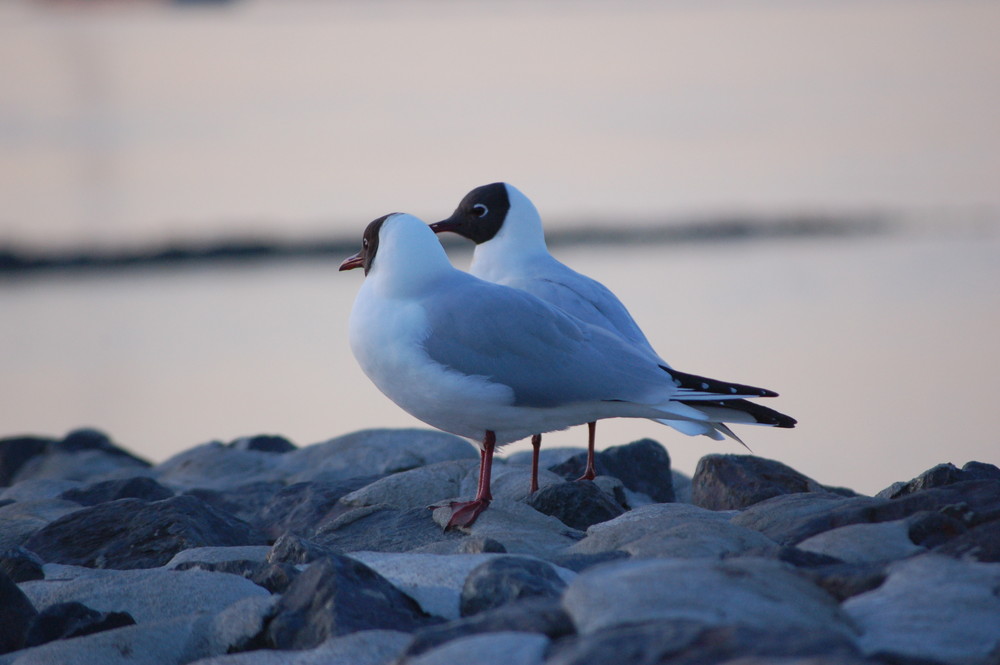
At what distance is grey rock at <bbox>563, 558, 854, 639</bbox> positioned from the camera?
2.97 metres

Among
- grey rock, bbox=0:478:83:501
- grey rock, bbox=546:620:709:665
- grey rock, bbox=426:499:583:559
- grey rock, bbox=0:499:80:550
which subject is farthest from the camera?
grey rock, bbox=0:478:83:501

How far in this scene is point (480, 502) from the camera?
504 centimetres

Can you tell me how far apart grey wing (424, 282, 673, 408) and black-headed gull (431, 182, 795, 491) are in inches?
9.3

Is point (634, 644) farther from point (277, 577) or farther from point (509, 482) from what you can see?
point (509, 482)

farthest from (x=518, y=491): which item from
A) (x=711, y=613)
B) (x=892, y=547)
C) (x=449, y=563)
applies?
(x=711, y=613)

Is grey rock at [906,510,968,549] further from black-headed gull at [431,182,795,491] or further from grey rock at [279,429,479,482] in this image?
grey rock at [279,429,479,482]

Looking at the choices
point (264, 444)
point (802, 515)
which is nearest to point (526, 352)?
point (802, 515)

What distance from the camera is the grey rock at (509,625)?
3.03m

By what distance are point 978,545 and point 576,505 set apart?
186 cm

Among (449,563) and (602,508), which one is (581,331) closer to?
(602,508)

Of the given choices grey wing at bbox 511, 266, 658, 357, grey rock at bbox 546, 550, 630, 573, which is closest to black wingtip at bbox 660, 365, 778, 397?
grey wing at bbox 511, 266, 658, 357

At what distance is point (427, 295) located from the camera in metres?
5.33

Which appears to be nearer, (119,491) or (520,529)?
(520,529)

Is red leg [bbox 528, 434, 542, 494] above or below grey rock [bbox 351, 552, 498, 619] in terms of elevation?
above
